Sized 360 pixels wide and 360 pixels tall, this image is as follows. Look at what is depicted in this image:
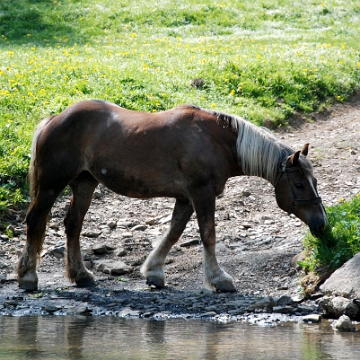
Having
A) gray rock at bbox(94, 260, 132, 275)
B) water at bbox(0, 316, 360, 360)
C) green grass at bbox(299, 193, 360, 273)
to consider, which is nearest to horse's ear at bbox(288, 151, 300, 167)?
green grass at bbox(299, 193, 360, 273)

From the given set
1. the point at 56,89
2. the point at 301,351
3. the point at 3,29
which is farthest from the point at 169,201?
the point at 3,29

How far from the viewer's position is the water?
17.3 feet

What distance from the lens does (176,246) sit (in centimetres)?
902

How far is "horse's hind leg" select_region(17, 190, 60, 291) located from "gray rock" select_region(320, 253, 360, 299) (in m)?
3.09

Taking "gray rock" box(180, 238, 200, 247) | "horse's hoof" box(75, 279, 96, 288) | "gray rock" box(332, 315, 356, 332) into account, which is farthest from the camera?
"gray rock" box(180, 238, 200, 247)

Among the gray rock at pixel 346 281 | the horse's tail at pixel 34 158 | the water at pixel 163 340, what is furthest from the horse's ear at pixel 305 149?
the horse's tail at pixel 34 158

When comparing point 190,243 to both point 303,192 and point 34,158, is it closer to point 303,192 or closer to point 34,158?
point 303,192

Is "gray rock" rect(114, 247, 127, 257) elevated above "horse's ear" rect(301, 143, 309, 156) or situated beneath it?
situated beneath

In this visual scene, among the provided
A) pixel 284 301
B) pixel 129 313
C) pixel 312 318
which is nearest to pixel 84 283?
pixel 129 313

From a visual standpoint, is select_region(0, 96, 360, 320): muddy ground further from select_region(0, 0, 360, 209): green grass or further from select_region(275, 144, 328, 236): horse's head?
select_region(0, 0, 360, 209): green grass

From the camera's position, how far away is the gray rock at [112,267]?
27.3ft

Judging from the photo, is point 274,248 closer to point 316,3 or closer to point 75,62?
point 75,62

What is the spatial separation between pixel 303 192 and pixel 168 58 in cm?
1071

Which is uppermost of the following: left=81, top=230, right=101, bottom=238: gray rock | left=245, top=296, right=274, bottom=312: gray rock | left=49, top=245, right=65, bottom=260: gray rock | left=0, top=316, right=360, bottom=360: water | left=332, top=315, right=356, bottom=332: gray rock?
left=81, top=230, right=101, bottom=238: gray rock
